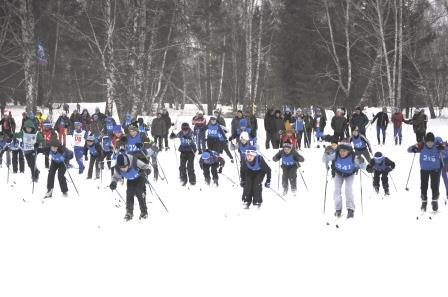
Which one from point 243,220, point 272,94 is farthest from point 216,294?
point 272,94

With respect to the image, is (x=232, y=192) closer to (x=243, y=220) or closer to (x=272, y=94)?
(x=243, y=220)

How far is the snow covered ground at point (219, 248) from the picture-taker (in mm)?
5523

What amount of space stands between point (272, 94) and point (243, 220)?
92.8 ft

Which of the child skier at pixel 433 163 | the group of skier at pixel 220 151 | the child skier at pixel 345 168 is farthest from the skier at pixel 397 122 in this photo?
the child skier at pixel 345 168

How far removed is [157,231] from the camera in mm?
8000

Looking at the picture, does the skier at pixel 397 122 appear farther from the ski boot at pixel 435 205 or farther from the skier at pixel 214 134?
the ski boot at pixel 435 205

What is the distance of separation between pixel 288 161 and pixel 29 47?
672 inches

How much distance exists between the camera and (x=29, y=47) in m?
23.2

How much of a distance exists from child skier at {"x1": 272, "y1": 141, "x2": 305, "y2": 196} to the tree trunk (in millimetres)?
16884

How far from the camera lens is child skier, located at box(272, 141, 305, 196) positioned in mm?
10403

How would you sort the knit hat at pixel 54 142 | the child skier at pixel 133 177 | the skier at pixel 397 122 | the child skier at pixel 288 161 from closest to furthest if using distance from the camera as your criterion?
the child skier at pixel 133 177 → the child skier at pixel 288 161 → the knit hat at pixel 54 142 → the skier at pixel 397 122

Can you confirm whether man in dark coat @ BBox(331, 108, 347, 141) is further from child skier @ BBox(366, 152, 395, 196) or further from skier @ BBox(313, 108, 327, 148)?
child skier @ BBox(366, 152, 395, 196)

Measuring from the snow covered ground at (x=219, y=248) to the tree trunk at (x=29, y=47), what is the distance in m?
13.9

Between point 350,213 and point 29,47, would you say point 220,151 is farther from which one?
point 29,47
